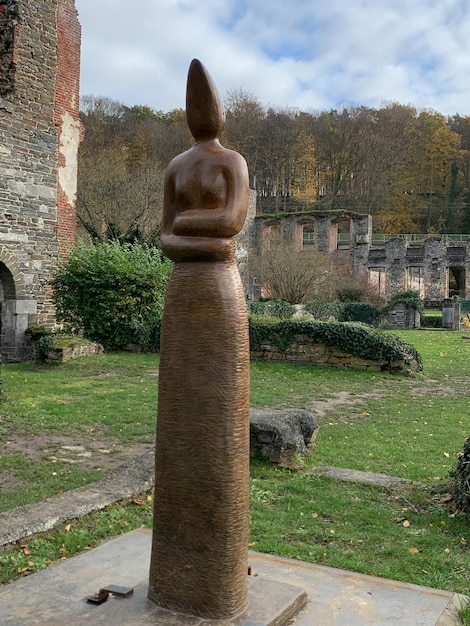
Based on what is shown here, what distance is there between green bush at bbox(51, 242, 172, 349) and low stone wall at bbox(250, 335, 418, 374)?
3.27m

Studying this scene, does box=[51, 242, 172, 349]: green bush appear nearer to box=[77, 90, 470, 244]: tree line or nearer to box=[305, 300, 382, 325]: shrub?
box=[305, 300, 382, 325]: shrub

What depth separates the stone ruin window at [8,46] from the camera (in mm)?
13500

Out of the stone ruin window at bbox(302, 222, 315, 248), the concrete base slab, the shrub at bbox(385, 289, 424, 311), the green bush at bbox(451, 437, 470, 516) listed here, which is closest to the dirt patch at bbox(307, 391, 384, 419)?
the green bush at bbox(451, 437, 470, 516)

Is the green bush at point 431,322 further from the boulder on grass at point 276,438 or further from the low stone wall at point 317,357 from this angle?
the boulder on grass at point 276,438

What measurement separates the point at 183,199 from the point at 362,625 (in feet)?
7.04

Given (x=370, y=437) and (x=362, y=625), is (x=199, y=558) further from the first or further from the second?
(x=370, y=437)

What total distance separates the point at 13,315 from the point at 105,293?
2.22 m

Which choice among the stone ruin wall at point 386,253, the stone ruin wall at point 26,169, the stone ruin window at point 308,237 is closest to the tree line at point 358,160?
the stone ruin window at point 308,237

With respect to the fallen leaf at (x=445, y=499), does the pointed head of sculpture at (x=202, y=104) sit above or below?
above

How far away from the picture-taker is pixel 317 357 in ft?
44.3

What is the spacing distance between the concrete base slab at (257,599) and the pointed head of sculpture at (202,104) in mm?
2218

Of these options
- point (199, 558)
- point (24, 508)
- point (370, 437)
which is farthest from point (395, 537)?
point (370, 437)

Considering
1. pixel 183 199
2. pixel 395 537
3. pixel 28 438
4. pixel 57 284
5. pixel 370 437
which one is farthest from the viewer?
pixel 57 284

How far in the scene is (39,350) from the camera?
13.2m
